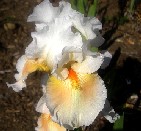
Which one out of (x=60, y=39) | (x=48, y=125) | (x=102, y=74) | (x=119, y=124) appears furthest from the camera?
(x=102, y=74)

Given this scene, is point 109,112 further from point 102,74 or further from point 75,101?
point 102,74

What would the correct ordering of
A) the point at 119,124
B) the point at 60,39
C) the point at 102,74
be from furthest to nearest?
the point at 102,74, the point at 119,124, the point at 60,39

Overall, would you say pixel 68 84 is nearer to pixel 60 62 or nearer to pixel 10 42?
pixel 60 62

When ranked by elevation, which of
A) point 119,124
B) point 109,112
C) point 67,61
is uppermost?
point 67,61

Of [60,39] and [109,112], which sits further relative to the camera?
[109,112]

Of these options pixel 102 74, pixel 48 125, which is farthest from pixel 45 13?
pixel 102 74

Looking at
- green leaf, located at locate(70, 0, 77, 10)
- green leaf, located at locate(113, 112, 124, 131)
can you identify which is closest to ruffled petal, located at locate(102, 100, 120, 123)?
green leaf, located at locate(113, 112, 124, 131)
